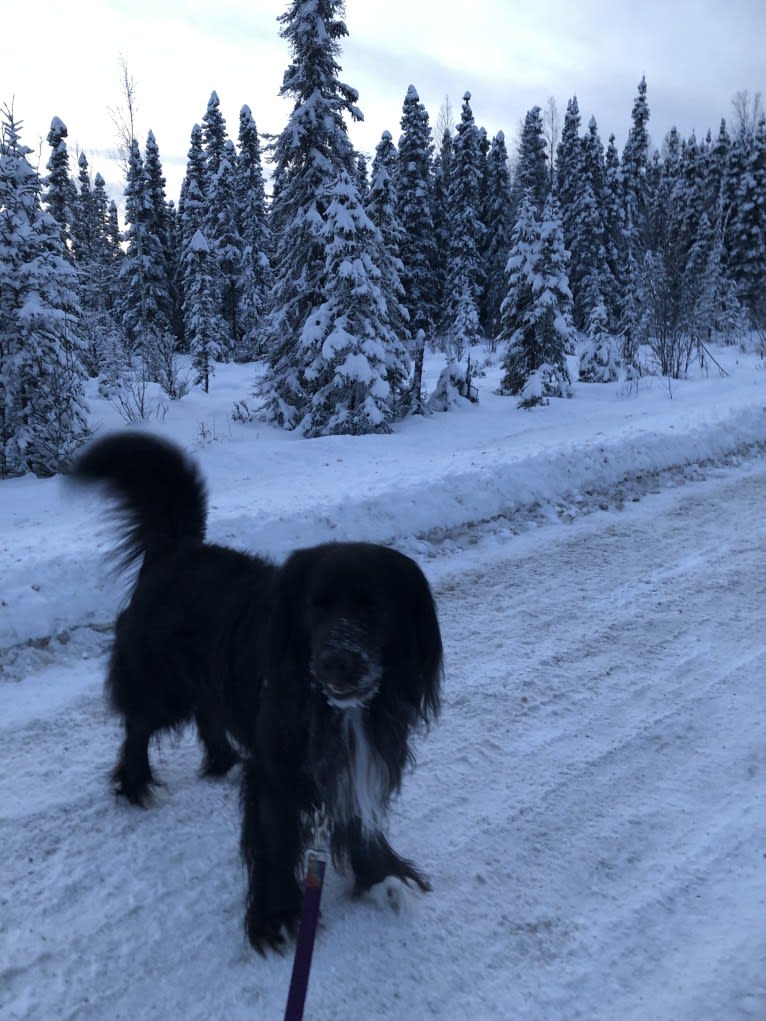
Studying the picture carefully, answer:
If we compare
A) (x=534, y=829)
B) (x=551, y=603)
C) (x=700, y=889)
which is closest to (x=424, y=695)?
(x=534, y=829)

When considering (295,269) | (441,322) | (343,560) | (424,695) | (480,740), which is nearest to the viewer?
(343,560)

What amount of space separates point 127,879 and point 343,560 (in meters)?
1.69

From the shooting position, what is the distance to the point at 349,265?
16.2 m

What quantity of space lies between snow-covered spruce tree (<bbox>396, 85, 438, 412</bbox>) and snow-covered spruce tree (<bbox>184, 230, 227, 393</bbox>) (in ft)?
29.0

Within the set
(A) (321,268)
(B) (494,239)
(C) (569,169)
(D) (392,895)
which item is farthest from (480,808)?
(C) (569,169)

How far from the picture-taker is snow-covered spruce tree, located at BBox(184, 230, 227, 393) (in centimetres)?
2939

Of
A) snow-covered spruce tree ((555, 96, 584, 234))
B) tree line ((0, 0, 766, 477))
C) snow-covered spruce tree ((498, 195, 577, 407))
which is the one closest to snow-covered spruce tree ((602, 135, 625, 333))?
tree line ((0, 0, 766, 477))

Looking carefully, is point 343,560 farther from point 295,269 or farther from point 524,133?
point 524,133

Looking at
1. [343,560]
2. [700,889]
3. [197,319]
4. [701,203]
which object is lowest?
[700,889]

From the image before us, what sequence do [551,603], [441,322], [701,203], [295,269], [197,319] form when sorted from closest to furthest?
[551,603], [295,269], [197,319], [441,322], [701,203]

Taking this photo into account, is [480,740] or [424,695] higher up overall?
[424,695]

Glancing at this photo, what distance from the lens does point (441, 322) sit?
41188 mm

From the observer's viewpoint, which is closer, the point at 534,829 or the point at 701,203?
the point at 534,829

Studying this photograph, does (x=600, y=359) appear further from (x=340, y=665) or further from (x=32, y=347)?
(x=340, y=665)
